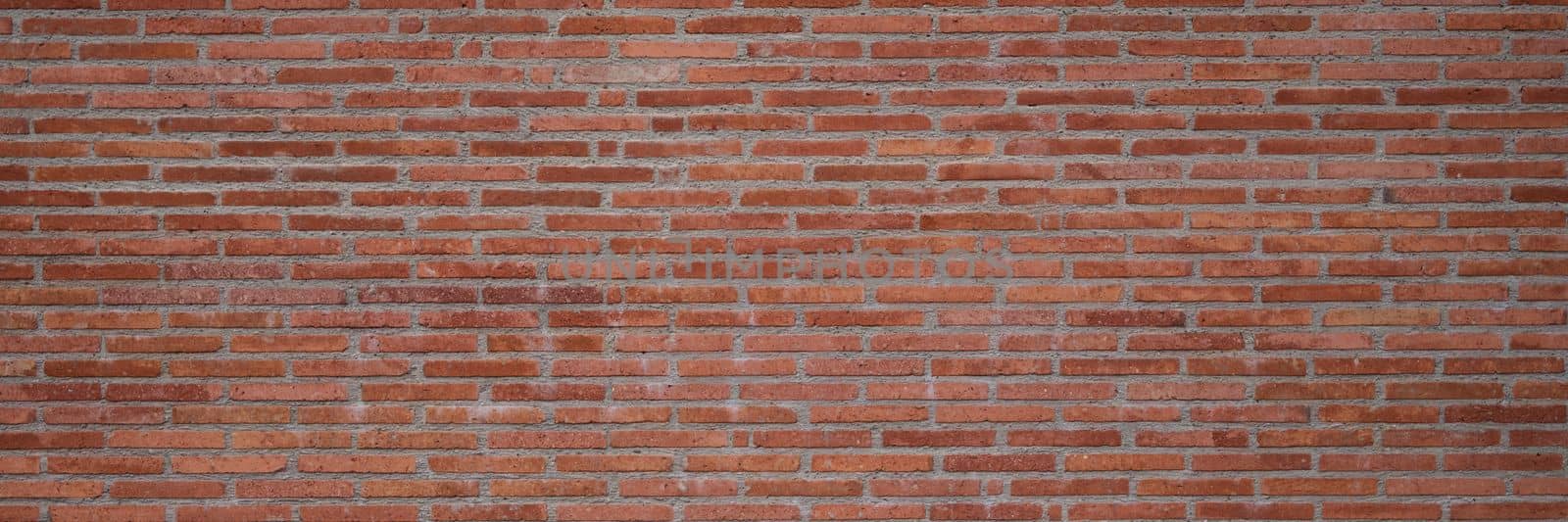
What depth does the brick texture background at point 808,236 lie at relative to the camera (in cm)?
225

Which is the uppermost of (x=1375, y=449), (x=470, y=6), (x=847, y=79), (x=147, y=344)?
(x=470, y=6)

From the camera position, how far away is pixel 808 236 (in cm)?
227

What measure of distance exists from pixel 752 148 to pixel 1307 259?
1535 millimetres

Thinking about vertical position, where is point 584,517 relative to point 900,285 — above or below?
below

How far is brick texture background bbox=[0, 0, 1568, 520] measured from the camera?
7.38 feet

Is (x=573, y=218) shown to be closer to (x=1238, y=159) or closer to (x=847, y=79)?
(x=847, y=79)

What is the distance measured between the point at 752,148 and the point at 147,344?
1.74m

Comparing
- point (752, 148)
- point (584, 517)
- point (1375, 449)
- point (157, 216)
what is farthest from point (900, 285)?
point (157, 216)

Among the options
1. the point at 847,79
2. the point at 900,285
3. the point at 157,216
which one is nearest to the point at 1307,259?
the point at 900,285

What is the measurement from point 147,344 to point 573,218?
122cm

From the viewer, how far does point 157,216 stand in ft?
7.40

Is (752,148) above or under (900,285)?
above

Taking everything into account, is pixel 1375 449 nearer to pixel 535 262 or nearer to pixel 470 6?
pixel 535 262

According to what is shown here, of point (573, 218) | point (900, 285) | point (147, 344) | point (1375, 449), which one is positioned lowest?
point (1375, 449)
